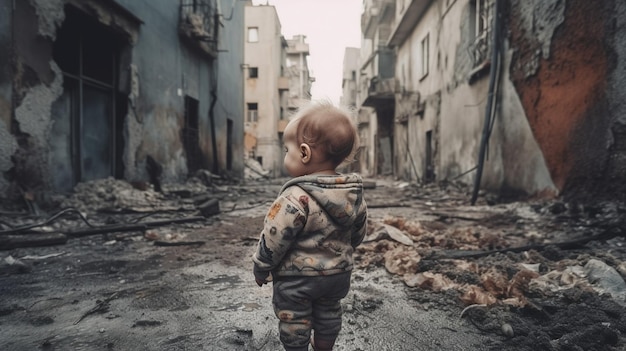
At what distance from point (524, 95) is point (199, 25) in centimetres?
789

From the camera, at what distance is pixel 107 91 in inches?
253

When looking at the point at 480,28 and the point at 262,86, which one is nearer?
the point at 480,28

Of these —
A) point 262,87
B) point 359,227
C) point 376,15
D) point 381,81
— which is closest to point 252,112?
point 262,87

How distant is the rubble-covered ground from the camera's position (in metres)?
1.65

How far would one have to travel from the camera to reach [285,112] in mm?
29328

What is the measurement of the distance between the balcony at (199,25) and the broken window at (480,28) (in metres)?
6.67

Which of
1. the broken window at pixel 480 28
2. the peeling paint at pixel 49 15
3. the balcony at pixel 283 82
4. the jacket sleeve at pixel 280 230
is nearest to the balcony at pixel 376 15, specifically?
the balcony at pixel 283 82

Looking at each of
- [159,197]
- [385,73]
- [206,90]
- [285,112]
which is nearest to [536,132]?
[159,197]

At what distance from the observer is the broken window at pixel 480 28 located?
7.05m

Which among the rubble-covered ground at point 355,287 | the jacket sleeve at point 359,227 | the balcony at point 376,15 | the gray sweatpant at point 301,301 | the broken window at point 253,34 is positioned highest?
the broken window at point 253,34

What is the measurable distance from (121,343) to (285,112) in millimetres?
28420

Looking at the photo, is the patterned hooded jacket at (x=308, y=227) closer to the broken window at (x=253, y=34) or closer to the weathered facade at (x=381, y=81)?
the weathered facade at (x=381, y=81)

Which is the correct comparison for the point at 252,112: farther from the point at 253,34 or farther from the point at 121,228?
the point at 121,228

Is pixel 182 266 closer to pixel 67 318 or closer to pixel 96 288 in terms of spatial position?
pixel 96 288
